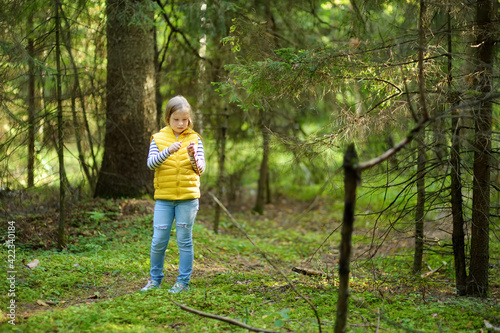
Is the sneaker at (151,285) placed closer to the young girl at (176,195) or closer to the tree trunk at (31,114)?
the young girl at (176,195)

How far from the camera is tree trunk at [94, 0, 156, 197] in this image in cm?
754

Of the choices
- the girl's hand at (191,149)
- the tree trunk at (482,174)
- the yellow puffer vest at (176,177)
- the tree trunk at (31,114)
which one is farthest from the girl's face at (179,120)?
the tree trunk at (482,174)

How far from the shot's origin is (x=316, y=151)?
445cm

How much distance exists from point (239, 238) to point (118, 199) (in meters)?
2.65

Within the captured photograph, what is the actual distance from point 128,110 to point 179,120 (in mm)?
3588

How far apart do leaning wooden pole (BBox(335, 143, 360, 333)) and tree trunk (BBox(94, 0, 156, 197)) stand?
18.4 feet

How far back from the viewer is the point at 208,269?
5766mm

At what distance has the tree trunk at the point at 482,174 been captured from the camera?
413 cm

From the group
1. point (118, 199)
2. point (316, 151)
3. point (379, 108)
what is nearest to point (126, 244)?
point (118, 199)

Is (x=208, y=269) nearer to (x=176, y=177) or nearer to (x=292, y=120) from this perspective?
(x=176, y=177)

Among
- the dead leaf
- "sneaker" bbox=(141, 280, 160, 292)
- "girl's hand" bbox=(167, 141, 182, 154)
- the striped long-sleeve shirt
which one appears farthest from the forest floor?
"girl's hand" bbox=(167, 141, 182, 154)

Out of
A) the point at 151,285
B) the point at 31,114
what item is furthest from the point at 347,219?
the point at 31,114

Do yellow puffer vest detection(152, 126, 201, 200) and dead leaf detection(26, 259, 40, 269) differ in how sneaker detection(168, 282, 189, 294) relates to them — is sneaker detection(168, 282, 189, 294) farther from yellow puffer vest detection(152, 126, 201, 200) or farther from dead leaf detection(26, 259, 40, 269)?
dead leaf detection(26, 259, 40, 269)

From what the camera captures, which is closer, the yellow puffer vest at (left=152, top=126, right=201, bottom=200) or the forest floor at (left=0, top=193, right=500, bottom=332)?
the forest floor at (left=0, top=193, right=500, bottom=332)
